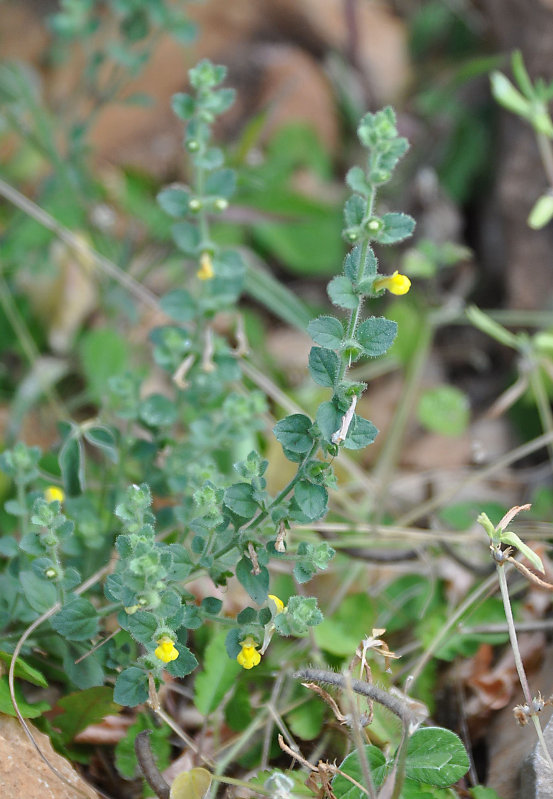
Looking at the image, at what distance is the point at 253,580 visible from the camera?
3.77ft

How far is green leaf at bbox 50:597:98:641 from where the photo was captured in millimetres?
1149

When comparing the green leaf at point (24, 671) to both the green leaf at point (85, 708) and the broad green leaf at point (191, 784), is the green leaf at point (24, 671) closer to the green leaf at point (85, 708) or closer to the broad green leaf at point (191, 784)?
the green leaf at point (85, 708)

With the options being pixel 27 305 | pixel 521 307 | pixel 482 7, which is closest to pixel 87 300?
pixel 27 305

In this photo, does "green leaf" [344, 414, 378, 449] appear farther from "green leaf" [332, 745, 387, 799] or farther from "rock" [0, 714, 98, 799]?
"rock" [0, 714, 98, 799]

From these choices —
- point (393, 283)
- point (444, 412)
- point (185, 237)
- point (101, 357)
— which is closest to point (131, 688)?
point (393, 283)

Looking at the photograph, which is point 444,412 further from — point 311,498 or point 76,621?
point 76,621

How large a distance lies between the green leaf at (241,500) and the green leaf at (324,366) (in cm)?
19

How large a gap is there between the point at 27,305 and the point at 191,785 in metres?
1.44

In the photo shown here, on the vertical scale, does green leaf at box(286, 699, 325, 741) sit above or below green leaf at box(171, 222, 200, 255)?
below

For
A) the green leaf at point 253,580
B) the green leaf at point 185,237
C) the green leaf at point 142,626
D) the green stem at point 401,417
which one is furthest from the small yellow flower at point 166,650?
the green stem at point 401,417

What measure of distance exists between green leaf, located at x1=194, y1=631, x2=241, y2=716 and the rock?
0.21 metres

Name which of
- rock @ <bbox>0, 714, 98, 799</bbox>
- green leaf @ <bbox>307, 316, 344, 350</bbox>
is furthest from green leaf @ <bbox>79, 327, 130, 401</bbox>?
green leaf @ <bbox>307, 316, 344, 350</bbox>

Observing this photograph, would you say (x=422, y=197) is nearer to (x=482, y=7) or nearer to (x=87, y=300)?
(x=482, y=7)

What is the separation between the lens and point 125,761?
4.18 ft
